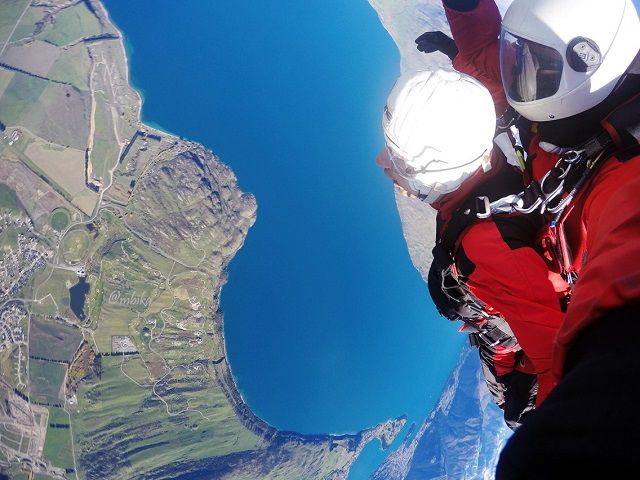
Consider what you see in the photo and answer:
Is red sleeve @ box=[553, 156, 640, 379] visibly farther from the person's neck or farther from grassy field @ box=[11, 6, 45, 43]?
grassy field @ box=[11, 6, 45, 43]

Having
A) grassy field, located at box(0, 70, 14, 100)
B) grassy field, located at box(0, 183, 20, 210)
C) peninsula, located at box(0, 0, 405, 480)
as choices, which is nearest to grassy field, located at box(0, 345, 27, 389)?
peninsula, located at box(0, 0, 405, 480)

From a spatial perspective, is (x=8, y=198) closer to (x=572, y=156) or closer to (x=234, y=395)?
(x=234, y=395)

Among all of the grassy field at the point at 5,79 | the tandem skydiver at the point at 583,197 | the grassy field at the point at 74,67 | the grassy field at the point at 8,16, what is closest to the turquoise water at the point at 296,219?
the grassy field at the point at 74,67

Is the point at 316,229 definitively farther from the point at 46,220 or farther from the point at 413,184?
the point at 413,184

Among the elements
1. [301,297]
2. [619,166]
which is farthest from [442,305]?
[301,297]

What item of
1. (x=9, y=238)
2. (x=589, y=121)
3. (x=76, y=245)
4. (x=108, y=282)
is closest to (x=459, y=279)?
(x=589, y=121)
